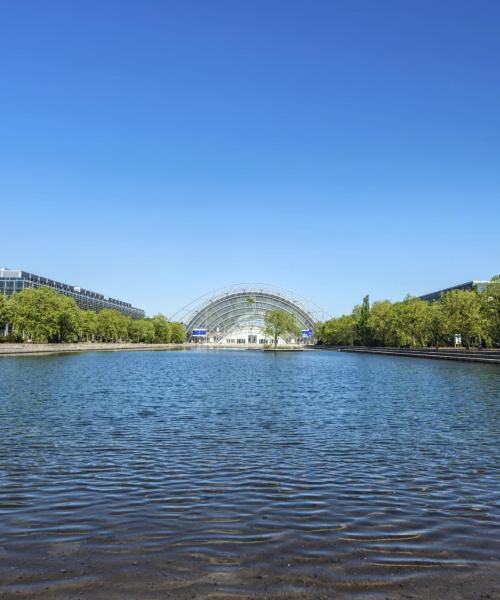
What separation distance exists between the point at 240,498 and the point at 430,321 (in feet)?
303

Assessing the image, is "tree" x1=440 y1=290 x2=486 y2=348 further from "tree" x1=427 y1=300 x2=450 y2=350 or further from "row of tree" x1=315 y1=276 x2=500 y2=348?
"tree" x1=427 y1=300 x2=450 y2=350

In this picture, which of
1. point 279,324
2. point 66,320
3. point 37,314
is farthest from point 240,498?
point 279,324

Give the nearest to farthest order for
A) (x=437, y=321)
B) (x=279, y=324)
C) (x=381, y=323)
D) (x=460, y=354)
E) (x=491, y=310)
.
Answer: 1. (x=491, y=310)
2. (x=460, y=354)
3. (x=437, y=321)
4. (x=381, y=323)
5. (x=279, y=324)

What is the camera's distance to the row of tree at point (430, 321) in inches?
3268

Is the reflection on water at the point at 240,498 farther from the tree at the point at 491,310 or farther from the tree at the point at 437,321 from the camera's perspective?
the tree at the point at 437,321

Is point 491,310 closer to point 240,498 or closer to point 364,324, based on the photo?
point 364,324

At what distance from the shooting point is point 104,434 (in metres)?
17.0

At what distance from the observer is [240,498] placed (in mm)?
10391

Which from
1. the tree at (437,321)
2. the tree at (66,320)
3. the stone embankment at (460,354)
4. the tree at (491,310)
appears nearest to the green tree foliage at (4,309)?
the tree at (66,320)

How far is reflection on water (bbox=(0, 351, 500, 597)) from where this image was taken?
717 cm

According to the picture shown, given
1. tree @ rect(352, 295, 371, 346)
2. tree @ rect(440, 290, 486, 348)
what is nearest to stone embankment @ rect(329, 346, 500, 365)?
tree @ rect(440, 290, 486, 348)

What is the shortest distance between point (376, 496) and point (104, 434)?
9.43m

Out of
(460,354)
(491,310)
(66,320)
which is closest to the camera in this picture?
(491,310)

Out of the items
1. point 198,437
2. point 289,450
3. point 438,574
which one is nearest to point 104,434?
point 198,437
